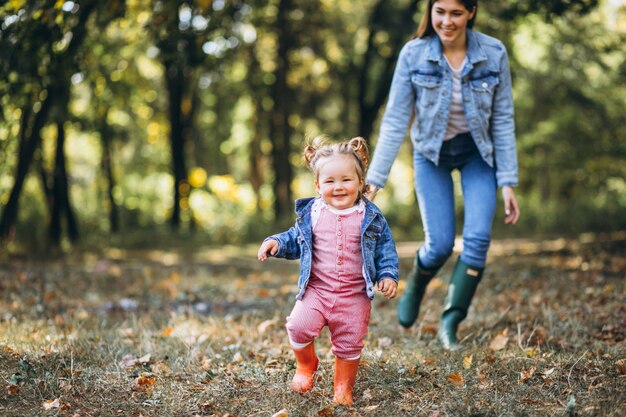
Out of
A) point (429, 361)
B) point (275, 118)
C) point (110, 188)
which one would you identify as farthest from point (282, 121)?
point (429, 361)

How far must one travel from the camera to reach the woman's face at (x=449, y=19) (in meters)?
3.96

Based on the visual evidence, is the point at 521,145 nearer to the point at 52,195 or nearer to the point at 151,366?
the point at 52,195

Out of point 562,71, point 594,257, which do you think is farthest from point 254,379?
point 562,71

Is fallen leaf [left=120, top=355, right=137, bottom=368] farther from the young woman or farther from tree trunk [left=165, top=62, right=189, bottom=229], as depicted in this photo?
tree trunk [left=165, top=62, right=189, bottom=229]

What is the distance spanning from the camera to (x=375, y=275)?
320cm

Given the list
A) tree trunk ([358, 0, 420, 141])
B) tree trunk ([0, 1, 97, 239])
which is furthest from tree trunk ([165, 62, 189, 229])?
tree trunk ([0, 1, 97, 239])

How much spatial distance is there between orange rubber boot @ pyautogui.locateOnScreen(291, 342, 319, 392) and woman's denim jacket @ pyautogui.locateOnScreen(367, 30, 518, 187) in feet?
3.97

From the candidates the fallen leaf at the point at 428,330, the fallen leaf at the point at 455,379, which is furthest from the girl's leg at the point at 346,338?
the fallen leaf at the point at 428,330

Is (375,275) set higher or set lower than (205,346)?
higher

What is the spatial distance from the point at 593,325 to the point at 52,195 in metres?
11.2

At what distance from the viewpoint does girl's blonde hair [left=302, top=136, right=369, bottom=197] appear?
10.6 feet

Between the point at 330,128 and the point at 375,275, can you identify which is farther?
the point at 330,128

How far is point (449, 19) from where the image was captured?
3975 millimetres

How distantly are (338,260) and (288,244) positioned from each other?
0.88 feet
